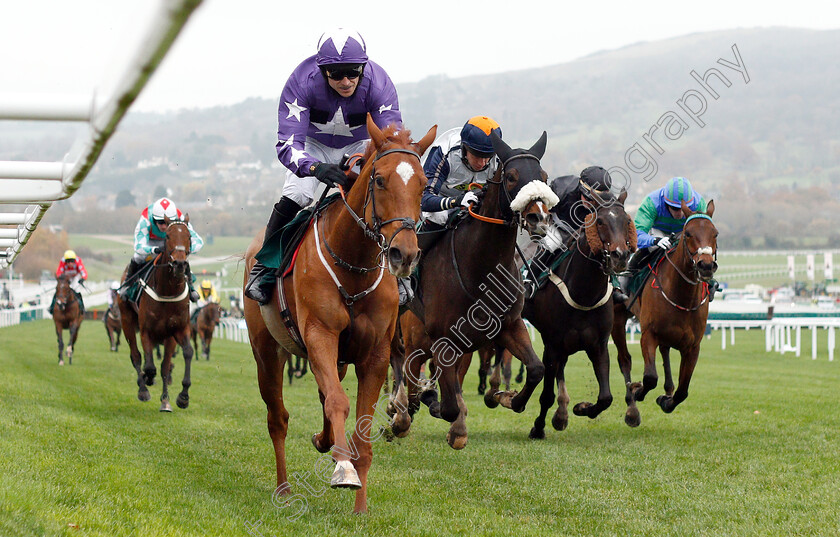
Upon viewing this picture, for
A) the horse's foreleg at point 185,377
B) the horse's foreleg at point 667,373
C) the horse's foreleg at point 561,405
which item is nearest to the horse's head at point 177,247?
the horse's foreleg at point 185,377

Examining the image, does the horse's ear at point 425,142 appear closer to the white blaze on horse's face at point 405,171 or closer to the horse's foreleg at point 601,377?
the white blaze on horse's face at point 405,171

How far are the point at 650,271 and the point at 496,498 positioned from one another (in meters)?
4.21

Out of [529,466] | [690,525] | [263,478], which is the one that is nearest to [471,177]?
[529,466]

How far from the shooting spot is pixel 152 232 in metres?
13.0

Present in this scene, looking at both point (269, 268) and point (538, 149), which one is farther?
point (538, 149)

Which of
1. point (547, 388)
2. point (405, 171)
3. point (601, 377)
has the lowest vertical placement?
point (547, 388)

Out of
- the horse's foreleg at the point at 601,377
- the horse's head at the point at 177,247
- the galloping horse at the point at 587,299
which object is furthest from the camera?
the horse's head at the point at 177,247

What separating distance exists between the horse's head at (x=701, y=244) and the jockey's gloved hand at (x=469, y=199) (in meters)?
2.54

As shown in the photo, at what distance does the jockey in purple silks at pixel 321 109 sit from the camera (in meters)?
6.23

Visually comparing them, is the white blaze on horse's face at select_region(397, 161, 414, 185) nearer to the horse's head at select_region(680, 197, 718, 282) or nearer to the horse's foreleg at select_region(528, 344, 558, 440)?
the horse's foreleg at select_region(528, 344, 558, 440)

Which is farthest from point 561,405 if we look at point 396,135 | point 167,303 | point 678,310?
point 167,303

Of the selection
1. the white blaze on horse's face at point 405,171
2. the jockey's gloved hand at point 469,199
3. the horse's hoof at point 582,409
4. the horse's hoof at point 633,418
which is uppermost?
the jockey's gloved hand at point 469,199

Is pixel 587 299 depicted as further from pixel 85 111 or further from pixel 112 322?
pixel 112 322

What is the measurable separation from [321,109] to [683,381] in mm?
4686
